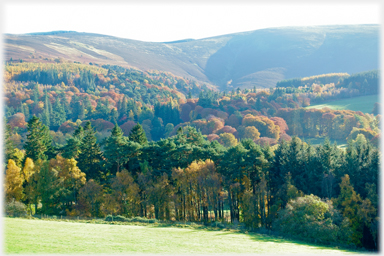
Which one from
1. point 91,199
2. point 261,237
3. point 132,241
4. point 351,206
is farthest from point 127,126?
point 132,241

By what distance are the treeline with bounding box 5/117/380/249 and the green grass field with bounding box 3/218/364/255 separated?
8118 millimetres

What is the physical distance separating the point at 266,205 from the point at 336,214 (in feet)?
42.0

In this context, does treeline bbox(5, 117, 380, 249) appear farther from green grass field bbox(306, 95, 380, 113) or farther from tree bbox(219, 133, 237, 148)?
green grass field bbox(306, 95, 380, 113)

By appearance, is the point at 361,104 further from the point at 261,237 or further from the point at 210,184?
the point at 261,237

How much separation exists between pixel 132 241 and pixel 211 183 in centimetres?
2304

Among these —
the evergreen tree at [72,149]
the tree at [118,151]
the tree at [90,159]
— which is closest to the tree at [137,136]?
the tree at [118,151]

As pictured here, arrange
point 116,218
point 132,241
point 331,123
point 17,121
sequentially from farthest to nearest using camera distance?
point 17,121 < point 331,123 < point 116,218 < point 132,241

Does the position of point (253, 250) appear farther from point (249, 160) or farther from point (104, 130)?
point (104, 130)

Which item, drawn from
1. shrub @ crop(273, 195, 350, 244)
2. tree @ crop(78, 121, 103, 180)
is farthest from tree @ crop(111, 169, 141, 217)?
shrub @ crop(273, 195, 350, 244)

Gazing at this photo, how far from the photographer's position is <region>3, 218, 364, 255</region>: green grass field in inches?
1289

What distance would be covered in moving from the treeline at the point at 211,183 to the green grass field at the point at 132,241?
8.12 m

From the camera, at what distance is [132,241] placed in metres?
37.6

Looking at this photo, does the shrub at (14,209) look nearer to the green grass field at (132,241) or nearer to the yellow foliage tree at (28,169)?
the yellow foliage tree at (28,169)

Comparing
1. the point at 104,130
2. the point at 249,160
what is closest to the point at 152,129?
A: the point at 104,130
